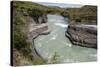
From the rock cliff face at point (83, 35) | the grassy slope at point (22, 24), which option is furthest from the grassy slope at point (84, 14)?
the grassy slope at point (22, 24)

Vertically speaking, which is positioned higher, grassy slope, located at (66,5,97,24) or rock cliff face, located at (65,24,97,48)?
grassy slope, located at (66,5,97,24)

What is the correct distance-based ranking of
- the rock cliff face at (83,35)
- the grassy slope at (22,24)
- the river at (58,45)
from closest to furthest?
the grassy slope at (22,24)
the river at (58,45)
the rock cliff face at (83,35)

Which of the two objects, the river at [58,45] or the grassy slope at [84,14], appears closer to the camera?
the river at [58,45]

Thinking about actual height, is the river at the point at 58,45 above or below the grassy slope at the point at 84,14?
below

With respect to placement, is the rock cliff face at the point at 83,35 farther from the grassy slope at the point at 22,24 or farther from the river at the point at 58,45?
the grassy slope at the point at 22,24

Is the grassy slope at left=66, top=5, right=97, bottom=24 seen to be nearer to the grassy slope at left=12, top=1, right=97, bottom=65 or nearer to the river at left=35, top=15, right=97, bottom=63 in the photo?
the river at left=35, top=15, right=97, bottom=63

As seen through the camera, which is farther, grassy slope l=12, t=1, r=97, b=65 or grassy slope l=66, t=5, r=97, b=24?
grassy slope l=66, t=5, r=97, b=24

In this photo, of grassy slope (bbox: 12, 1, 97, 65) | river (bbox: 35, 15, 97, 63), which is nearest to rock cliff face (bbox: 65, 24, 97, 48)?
river (bbox: 35, 15, 97, 63)

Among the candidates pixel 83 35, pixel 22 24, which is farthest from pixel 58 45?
pixel 22 24
